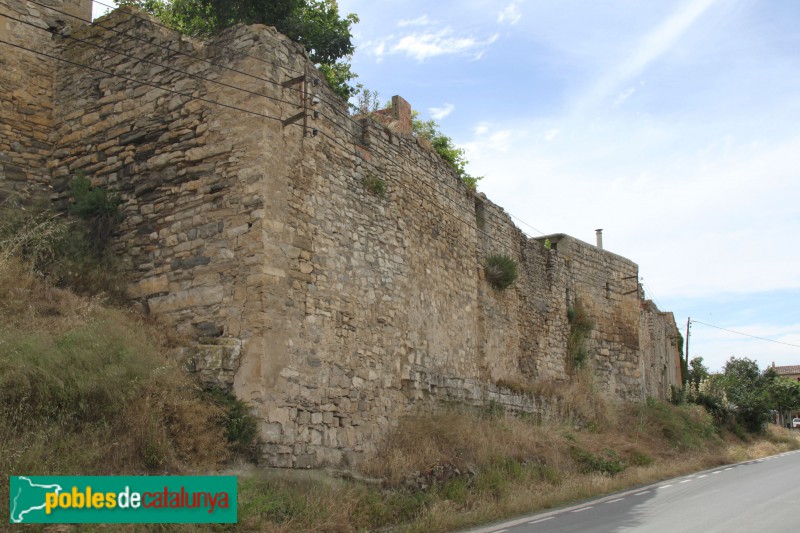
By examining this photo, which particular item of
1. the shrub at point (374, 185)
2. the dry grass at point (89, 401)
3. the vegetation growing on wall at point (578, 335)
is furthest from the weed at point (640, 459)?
the dry grass at point (89, 401)

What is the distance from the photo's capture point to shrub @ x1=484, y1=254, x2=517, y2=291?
15.6 m

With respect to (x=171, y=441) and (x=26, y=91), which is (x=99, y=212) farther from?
(x=171, y=441)

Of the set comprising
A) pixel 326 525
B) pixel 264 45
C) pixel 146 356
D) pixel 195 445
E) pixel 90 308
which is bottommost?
pixel 326 525

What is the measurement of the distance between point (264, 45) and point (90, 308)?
418 centimetres

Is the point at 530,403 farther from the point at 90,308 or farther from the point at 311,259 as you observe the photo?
the point at 90,308

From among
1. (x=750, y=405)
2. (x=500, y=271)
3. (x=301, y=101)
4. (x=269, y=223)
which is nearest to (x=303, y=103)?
(x=301, y=101)

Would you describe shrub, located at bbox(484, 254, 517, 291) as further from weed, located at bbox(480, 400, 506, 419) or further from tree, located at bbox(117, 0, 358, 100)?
tree, located at bbox(117, 0, 358, 100)

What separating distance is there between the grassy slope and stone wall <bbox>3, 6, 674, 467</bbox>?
597 millimetres

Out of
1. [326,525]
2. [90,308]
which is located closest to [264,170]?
[90,308]

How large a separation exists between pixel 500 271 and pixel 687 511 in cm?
682

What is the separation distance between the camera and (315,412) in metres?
9.24

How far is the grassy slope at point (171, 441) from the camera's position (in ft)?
21.7

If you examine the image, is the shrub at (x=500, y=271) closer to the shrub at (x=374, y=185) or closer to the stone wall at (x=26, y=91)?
the shrub at (x=374, y=185)

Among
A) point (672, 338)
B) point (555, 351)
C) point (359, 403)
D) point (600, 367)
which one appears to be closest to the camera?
point (359, 403)
